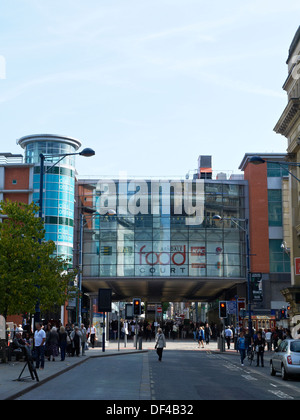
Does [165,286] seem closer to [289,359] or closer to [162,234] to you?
[162,234]

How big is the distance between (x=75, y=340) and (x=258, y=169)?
4077 centimetres

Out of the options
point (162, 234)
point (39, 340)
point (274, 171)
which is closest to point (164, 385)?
point (39, 340)

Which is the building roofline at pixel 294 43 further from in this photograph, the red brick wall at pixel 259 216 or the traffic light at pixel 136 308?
the red brick wall at pixel 259 216

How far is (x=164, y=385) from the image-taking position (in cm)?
1994

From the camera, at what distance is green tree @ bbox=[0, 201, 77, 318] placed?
96.7 feet

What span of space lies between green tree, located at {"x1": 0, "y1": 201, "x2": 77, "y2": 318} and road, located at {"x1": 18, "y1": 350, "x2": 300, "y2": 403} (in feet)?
13.7

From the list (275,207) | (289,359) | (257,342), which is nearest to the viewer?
(289,359)

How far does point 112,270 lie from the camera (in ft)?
229

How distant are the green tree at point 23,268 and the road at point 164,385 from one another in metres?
4.16

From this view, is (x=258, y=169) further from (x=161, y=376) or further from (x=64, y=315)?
(x=161, y=376)

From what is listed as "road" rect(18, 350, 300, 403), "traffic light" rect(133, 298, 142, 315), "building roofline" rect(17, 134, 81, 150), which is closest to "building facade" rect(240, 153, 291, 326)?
"building roofline" rect(17, 134, 81, 150)

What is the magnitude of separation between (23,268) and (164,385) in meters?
12.2

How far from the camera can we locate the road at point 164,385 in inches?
656
